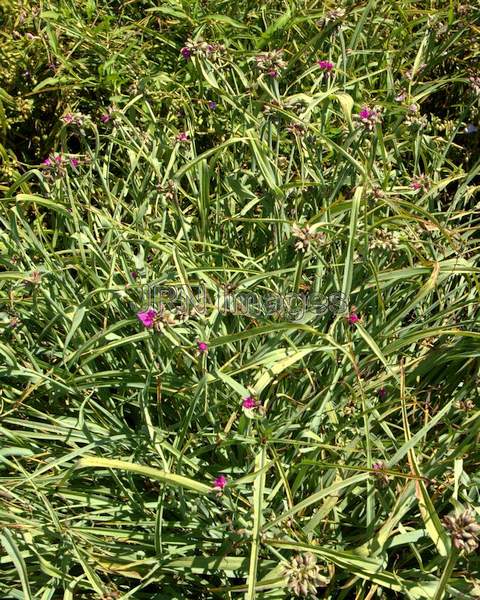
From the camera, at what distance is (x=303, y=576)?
1.13m

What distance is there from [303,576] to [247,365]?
0.40 metres

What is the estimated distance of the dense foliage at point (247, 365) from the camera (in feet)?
4.43

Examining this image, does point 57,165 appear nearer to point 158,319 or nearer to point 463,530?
point 158,319

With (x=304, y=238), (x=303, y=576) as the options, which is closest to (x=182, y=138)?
(x=304, y=238)

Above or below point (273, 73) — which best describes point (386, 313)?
below

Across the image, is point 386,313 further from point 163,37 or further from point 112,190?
point 163,37

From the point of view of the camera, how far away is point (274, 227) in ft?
5.76

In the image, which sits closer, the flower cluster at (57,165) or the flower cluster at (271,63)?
the flower cluster at (271,63)

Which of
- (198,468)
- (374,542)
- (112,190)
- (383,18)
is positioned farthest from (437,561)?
(383,18)

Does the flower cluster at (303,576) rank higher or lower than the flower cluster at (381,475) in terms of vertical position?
higher

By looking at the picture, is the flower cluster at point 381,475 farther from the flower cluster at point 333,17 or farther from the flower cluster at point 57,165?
the flower cluster at point 333,17

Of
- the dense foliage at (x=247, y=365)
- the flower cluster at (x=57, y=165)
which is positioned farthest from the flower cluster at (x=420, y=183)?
the flower cluster at (x=57, y=165)

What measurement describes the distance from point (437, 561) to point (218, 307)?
0.67m

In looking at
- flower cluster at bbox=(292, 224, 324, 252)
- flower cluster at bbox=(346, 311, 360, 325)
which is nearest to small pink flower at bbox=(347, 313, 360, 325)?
flower cluster at bbox=(346, 311, 360, 325)
